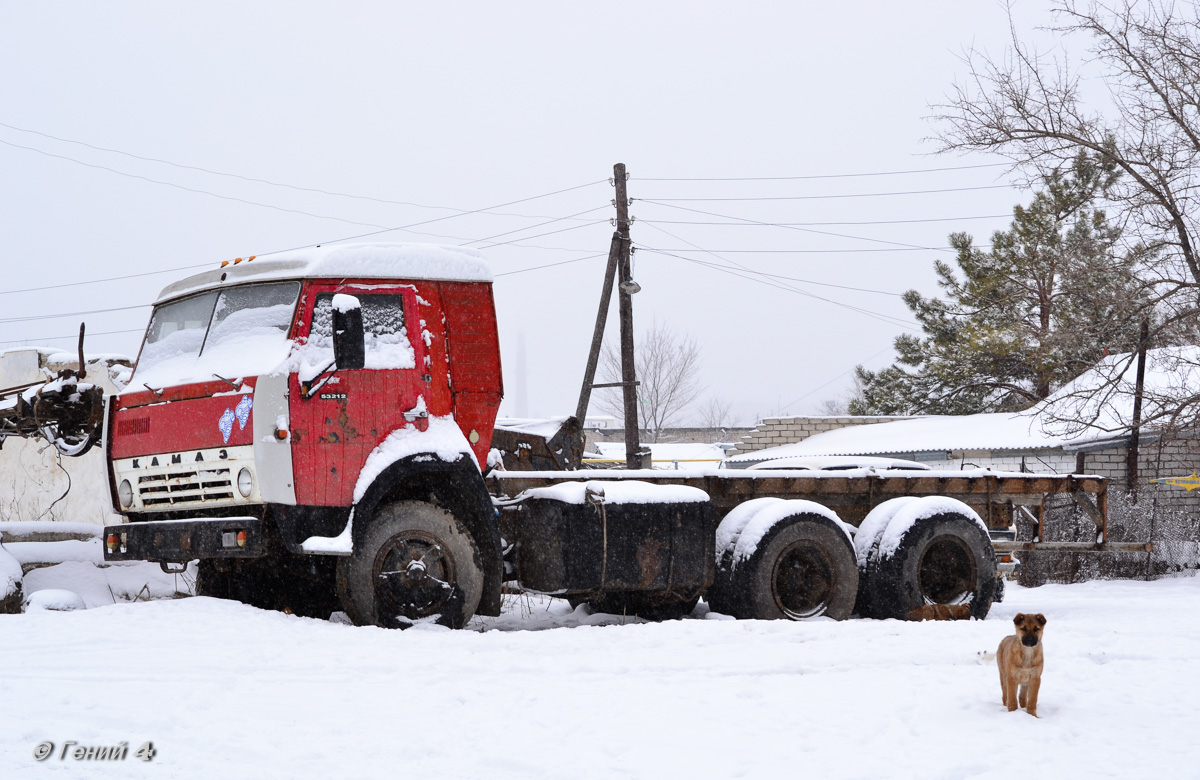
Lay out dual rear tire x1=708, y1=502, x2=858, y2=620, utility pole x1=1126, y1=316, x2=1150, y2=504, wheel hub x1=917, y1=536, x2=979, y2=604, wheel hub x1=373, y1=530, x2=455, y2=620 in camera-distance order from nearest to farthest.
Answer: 1. wheel hub x1=373, y1=530, x2=455, y2=620
2. dual rear tire x1=708, y1=502, x2=858, y2=620
3. wheel hub x1=917, y1=536, x2=979, y2=604
4. utility pole x1=1126, y1=316, x2=1150, y2=504

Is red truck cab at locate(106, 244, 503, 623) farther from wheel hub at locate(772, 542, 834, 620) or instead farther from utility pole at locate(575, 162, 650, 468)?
utility pole at locate(575, 162, 650, 468)

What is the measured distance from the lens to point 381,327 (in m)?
8.56

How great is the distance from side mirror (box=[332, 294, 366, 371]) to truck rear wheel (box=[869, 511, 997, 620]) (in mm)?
5175

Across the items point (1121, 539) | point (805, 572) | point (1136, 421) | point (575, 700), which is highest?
point (1136, 421)

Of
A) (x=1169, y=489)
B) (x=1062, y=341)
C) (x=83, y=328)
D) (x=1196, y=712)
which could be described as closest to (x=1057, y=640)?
(x=1196, y=712)

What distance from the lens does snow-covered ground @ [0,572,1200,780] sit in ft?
16.9

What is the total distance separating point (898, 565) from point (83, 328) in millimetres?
7084

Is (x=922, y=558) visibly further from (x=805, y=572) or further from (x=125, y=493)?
(x=125, y=493)

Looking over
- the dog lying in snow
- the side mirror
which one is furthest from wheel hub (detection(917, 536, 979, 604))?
the side mirror

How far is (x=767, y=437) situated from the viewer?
35.8 meters

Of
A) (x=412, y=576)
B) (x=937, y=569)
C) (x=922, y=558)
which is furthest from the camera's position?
(x=937, y=569)

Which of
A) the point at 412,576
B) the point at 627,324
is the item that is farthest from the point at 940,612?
the point at 627,324

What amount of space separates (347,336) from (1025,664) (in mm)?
4590

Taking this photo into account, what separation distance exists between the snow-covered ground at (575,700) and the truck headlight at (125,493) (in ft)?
2.60
